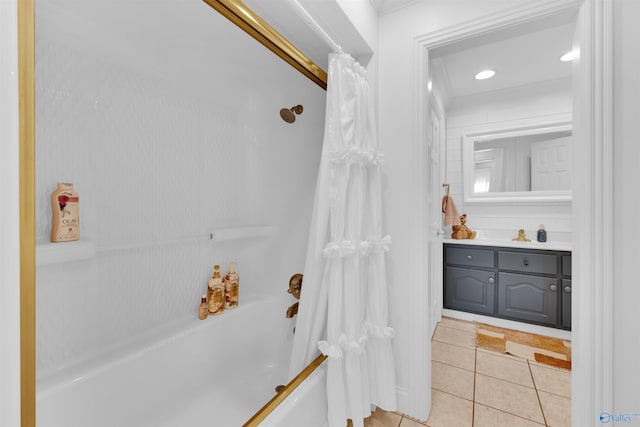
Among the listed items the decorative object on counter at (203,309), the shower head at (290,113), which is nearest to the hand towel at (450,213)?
the shower head at (290,113)

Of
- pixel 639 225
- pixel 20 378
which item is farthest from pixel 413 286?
pixel 20 378

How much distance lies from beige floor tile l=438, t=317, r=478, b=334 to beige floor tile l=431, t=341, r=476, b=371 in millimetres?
363

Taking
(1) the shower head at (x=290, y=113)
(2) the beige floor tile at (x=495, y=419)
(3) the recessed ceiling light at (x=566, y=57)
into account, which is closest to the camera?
(2) the beige floor tile at (x=495, y=419)

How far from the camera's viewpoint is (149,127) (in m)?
1.48

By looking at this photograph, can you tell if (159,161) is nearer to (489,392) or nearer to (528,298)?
(489,392)

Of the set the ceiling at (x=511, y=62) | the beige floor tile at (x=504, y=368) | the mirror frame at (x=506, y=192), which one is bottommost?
the beige floor tile at (x=504, y=368)

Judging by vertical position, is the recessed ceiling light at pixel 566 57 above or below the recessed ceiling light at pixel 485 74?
below

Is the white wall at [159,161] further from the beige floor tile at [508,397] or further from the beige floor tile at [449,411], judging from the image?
the beige floor tile at [508,397]

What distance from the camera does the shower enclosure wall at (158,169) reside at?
1.15 metres

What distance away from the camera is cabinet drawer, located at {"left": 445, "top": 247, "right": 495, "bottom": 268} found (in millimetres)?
2512

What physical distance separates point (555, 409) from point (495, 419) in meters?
0.38

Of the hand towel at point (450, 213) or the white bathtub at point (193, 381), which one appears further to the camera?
the hand towel at point (450, 213)

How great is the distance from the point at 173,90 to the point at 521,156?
9.99 feet

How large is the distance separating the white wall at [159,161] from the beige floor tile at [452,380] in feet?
3.67
